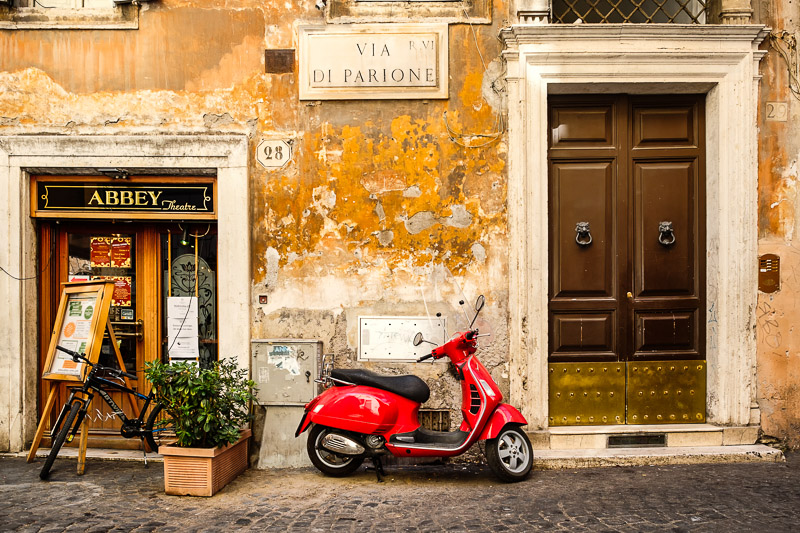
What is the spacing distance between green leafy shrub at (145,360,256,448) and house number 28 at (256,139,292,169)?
1.95 metres

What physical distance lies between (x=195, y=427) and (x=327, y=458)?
1119 mm

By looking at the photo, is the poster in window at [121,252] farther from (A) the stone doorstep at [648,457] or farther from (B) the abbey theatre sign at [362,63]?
(A) the stone doorstep at [648,457]

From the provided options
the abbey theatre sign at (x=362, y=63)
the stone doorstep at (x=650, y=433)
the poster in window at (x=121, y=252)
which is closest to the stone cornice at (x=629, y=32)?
the abbey theatre sign at (x=362, y=63)

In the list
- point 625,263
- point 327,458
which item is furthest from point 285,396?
point 625,263

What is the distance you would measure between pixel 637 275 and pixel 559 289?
762 millimetres

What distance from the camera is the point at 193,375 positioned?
16.8 feet

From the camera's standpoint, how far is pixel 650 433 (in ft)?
19.5

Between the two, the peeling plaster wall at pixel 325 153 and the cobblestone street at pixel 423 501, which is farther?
the peeling plaster wall at pixel 325 153

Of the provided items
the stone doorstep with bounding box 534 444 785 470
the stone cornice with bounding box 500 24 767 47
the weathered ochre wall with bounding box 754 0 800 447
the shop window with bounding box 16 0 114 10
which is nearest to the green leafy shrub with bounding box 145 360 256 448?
the stone doorstep with bounding box 534 444 785 470

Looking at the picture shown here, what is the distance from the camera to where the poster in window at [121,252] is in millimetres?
6395

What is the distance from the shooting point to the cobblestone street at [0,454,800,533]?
441cm

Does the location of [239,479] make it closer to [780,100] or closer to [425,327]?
[425,327]

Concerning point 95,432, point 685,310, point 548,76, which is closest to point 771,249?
point 685,310

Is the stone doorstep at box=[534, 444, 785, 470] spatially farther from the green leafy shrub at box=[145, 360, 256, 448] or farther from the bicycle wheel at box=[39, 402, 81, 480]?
the bicycle wheel at box=[39, 402, 81, 480]
